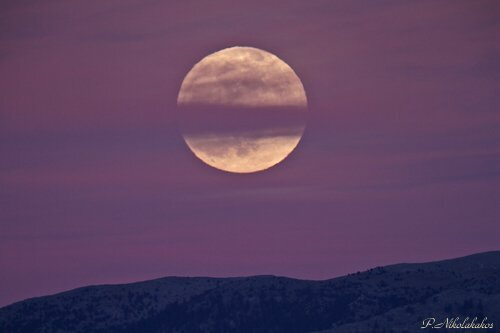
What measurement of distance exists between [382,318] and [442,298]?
9203mm

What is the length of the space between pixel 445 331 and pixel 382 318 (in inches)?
→ 592

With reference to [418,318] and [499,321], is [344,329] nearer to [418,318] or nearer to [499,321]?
[418,318]

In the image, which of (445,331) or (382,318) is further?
(382,318)

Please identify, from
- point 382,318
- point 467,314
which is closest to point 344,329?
point 382,318

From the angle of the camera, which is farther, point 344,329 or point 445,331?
point 344,329

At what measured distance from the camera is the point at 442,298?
19812cm

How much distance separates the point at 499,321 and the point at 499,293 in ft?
42.8

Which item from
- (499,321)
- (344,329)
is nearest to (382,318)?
(344,329)

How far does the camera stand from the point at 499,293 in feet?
643

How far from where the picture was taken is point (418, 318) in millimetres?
191875

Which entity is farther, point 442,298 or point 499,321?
point 442,298

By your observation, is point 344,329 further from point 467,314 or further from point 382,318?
point 467,314

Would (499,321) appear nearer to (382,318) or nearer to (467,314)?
(467,314)

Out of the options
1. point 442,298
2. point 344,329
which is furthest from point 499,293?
point 344,329
